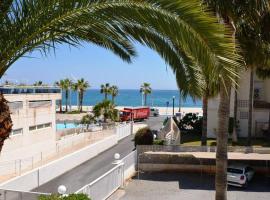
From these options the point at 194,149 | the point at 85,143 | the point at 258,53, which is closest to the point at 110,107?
the point at 85,143

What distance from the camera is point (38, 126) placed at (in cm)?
2978

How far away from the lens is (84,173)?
2681cm

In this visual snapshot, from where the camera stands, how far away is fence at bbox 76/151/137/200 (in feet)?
57.9

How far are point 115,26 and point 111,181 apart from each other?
49.7ft

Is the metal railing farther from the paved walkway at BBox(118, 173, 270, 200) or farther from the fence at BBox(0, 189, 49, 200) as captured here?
the fence at BBox(0, 189, 49, 200)

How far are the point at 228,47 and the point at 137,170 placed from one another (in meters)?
21.4

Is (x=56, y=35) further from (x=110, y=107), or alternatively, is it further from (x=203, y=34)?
(x=110, y=107)

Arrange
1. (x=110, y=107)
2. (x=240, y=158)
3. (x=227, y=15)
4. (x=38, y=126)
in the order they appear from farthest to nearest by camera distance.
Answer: (x=110, y=107)
(x=38, y=126)
(x=240, y=158)
(x=227, y=15)

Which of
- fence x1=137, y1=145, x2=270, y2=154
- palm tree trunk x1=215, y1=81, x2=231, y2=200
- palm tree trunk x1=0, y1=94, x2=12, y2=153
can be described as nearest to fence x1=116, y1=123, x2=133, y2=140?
fence x1=137, y1=145, x2=270, y2=154

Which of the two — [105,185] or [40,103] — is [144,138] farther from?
[105,185]

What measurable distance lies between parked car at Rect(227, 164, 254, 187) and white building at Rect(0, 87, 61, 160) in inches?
515

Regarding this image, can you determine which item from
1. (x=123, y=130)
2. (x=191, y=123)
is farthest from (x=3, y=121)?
(x=191, y=123)

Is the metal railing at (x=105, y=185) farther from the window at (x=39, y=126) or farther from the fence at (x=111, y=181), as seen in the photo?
the window at (x=39, y=126)

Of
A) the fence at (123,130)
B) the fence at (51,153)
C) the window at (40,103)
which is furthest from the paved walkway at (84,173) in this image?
the window at (40,103)
